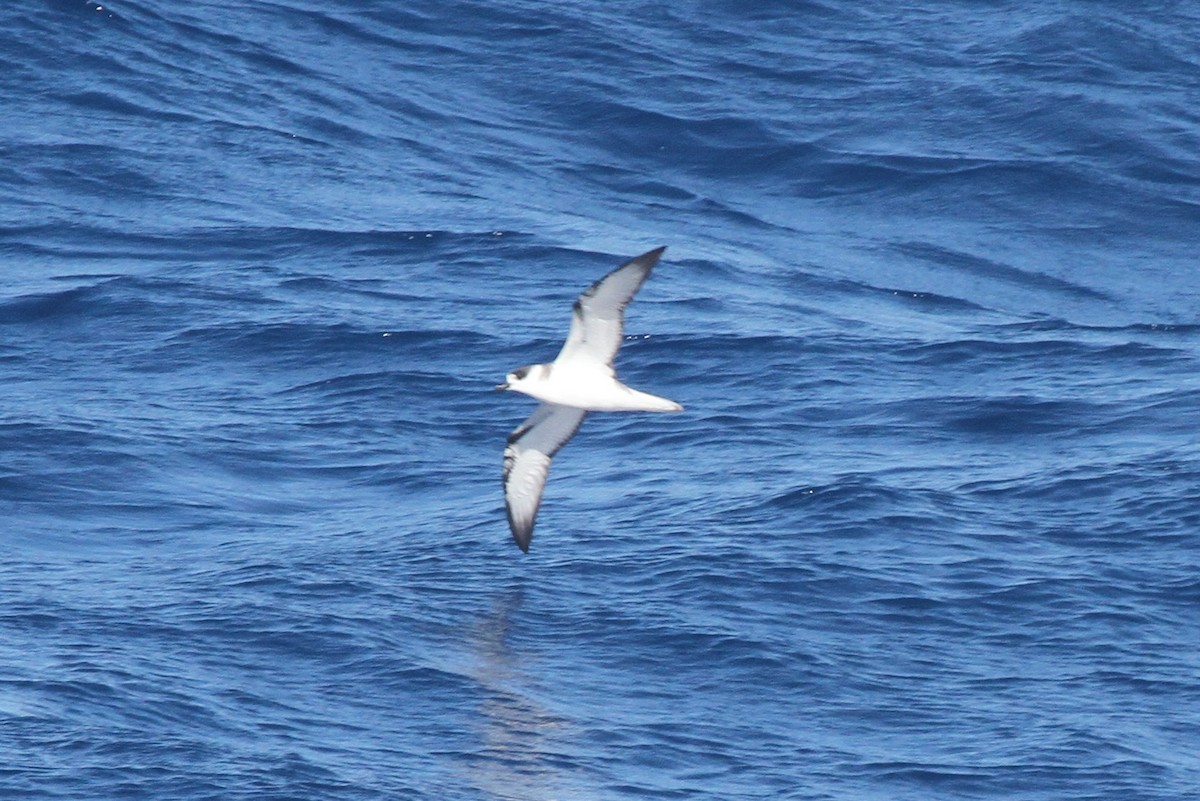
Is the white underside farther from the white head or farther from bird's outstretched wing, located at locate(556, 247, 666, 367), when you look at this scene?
bird's outstretched wing, located at locate(556, 247, 666, 367)

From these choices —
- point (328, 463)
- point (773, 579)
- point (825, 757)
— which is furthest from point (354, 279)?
point (825, 757)

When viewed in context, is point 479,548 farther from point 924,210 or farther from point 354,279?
point 924,210

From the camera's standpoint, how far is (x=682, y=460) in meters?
21.7

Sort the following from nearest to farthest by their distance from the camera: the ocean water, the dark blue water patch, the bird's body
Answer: the bird's body < the ocean water < the dark blue water patch

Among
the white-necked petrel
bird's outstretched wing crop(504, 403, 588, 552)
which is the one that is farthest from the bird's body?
bird's outstretched wing crop(504, 403, 588, 552)

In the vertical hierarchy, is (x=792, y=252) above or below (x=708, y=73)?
below

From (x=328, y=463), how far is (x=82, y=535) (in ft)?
8.91

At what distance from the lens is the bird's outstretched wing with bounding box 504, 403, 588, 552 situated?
17.3 metres

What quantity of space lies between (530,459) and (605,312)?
9.72 feet

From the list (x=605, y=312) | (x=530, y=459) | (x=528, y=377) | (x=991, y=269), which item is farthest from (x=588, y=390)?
(x=991, y=269)

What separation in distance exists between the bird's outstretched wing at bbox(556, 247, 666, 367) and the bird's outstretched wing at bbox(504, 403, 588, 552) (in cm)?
170

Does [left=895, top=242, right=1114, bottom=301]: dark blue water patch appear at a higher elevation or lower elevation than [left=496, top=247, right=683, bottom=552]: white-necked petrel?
higher

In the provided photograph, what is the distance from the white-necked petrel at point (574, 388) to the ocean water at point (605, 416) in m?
1.49

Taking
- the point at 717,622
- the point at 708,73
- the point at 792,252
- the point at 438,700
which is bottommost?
the point at 438,700
